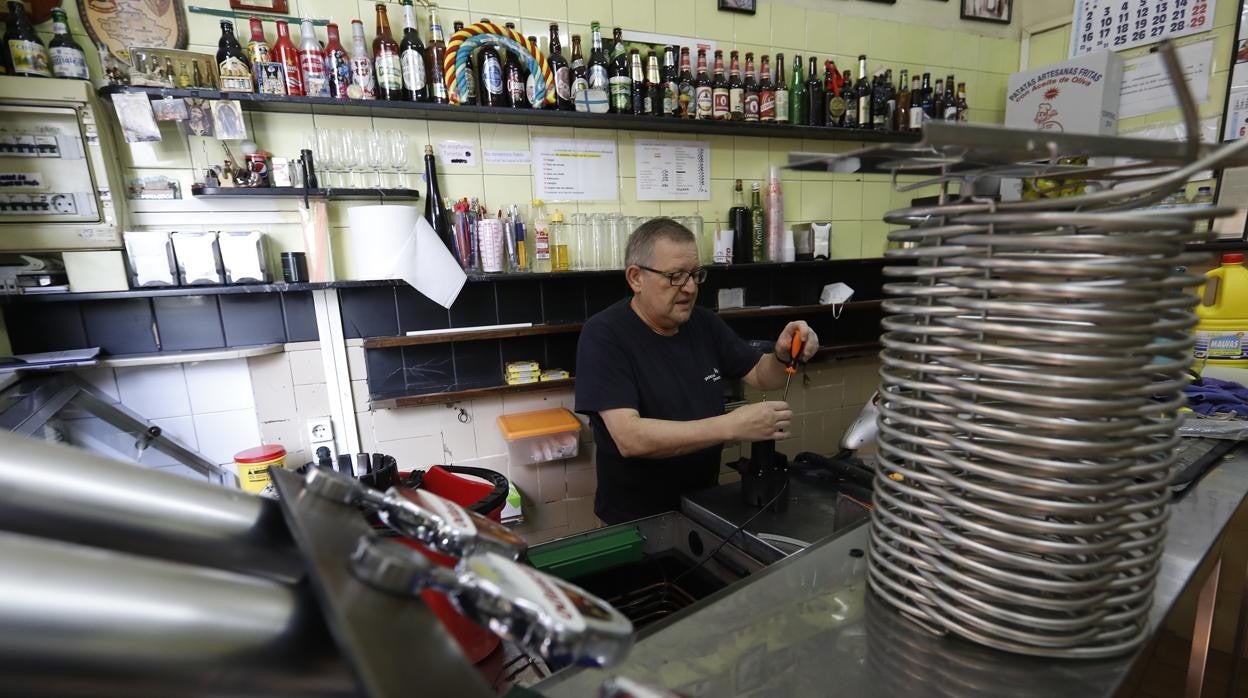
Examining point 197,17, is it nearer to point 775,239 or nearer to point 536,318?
point 536,318

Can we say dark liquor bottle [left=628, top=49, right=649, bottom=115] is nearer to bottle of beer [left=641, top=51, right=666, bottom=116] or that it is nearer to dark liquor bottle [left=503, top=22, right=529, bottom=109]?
bottle of beer [left=641, top=51, right=666, bottom=116]

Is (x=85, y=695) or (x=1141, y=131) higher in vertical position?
(x=1141, y=131)

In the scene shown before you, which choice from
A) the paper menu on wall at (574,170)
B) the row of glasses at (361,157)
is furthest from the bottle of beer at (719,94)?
the row of glasses at (361,157)

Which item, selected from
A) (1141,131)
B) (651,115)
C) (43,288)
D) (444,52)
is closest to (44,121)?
A: (43,288)

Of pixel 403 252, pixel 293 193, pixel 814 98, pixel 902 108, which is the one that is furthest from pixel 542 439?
pixel 902 108

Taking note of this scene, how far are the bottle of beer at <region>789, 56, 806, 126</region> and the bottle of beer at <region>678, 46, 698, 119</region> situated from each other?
1.84 feet

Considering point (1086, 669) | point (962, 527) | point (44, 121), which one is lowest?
point (1086, 669)

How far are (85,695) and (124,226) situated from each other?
2.25 m

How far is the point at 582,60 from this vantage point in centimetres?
232

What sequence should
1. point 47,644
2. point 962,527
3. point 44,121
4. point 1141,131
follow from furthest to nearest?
point 1141,131 < point 44,121 < point 962,527 < point 47,644

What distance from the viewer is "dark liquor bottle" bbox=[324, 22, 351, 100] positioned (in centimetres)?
192

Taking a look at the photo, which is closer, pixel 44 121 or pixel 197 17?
pixel 44 121

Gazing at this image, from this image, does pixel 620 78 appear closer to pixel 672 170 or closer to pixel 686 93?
pixel 686 93

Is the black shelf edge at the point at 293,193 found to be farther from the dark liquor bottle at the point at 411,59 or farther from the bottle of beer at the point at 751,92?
the bottle of beer at the point at 751,92
